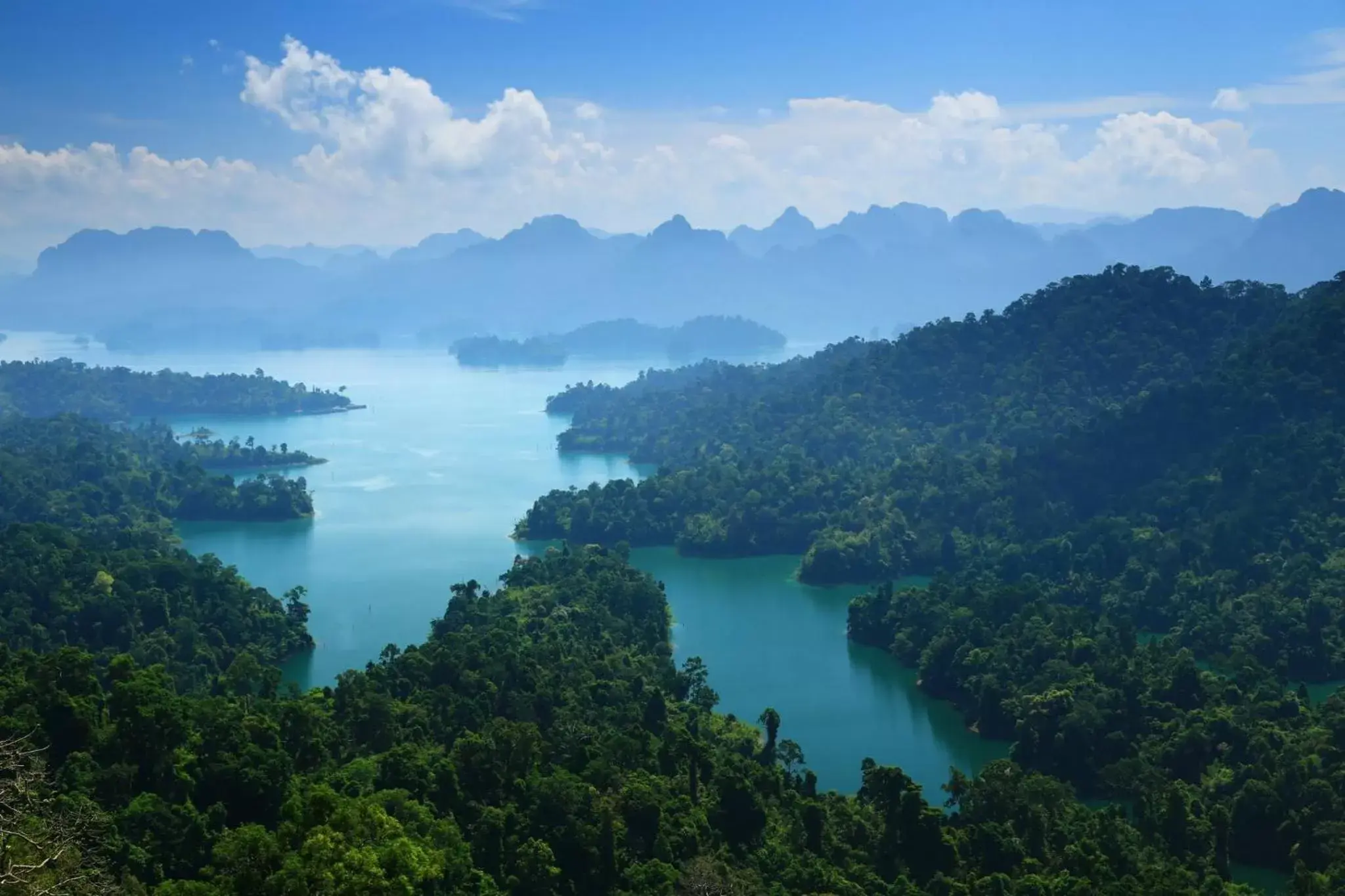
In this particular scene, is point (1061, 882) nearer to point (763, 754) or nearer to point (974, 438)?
point (763, 754)

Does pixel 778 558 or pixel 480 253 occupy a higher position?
pixel 480 253

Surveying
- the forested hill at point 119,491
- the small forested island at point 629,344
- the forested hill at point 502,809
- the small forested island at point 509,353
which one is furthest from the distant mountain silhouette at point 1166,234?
the forested hill at point 502,809

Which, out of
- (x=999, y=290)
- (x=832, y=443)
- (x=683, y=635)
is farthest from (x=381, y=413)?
(x=999, y=290)

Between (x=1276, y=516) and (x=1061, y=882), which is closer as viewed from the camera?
(x=1061, y=882)

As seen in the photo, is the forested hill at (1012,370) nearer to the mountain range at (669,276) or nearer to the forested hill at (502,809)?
the forested hill at (502,809)

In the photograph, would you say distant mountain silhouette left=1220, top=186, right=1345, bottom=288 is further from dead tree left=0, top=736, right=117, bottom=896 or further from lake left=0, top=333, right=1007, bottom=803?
dead tree left=0, top=736, right=117, bottom=896

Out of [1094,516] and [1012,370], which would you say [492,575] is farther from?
[1012,370]

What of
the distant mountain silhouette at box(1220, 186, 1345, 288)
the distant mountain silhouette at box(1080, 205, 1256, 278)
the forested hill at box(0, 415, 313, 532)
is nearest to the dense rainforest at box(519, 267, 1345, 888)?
the forested hill at box(0, 415, 313, 532)
